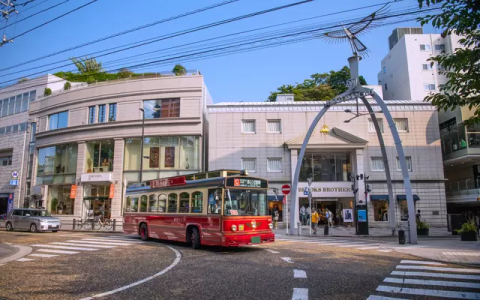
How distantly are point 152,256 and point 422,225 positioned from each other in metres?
17.8

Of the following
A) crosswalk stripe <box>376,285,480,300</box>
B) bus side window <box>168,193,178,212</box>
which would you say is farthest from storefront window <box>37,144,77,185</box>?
crosswalk stripe <box>376,285,480,300</box>

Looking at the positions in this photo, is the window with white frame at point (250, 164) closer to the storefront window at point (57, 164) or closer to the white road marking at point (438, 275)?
the storefront window at point (57, 164)

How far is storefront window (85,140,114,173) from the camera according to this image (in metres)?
35.0

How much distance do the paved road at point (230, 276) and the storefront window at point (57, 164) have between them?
1040 inches

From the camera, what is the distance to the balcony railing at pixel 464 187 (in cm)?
2909

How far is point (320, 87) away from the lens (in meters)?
46.3

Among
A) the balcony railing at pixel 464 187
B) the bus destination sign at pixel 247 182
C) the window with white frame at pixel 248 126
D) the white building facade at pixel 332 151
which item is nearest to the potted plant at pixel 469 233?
the white building facade at pixel 332 151

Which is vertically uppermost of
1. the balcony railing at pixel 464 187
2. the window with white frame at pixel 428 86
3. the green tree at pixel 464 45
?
the window with white frame at pixel 428 86

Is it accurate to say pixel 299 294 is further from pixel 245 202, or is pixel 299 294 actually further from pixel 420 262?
pixel 245 202

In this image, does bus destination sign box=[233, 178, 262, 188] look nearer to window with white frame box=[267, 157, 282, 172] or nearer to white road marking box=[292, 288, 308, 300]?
white road marking box=[292, 288, 308, 300]

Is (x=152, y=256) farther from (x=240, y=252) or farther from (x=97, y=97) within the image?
(x=97, y=97)

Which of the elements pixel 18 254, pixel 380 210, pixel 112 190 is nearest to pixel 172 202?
pixel 18 254

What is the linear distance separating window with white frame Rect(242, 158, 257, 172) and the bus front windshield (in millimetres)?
17898

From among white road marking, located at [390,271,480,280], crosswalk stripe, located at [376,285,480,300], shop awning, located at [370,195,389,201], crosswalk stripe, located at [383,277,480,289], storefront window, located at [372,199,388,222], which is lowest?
white road marking, located at [390,271,480,280]
